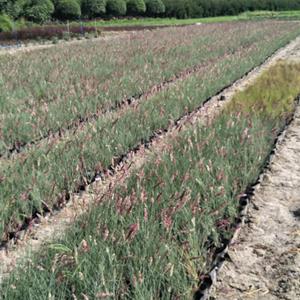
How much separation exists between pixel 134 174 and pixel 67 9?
3860 centimetres

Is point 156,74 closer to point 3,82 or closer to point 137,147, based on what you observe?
point 3,82

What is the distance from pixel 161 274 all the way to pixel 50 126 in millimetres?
4467

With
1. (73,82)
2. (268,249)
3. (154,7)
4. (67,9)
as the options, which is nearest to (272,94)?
(73,82)

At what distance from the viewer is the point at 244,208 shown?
424 centimetres

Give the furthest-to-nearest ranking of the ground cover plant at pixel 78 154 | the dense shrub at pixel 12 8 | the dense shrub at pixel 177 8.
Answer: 1. the dense shrub at pixel 177 8
2. the dense shrub at pixel 12 8
3. the ground cover plant at pixel 78 154

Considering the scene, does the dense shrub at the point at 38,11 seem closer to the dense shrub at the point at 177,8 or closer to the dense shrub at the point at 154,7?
the dense shrub at the point at 154,7

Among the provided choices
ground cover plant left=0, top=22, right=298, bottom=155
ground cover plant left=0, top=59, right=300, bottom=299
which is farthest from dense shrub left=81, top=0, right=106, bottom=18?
ground cover plant left=0, top=59, right=300, bottom=299

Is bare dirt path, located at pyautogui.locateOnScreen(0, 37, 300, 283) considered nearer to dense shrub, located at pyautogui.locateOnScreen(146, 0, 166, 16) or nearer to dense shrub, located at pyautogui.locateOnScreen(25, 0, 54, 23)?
dense shrub, located at pyautogui.locateOnScreen(25, 0, 54, 23)

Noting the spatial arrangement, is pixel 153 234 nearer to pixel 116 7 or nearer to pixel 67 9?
pixel 67 9

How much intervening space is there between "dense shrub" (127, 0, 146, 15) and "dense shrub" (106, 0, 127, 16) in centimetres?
164

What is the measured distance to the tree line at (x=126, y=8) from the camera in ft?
116

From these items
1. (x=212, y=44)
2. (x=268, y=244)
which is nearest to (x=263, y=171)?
(x=268, y=244)

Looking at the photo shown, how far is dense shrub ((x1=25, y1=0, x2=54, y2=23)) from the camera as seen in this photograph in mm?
35312

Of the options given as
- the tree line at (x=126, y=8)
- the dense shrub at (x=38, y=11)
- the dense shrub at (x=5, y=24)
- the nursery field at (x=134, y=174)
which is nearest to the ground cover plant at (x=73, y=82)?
the nursery field at (x=134, y=174)
